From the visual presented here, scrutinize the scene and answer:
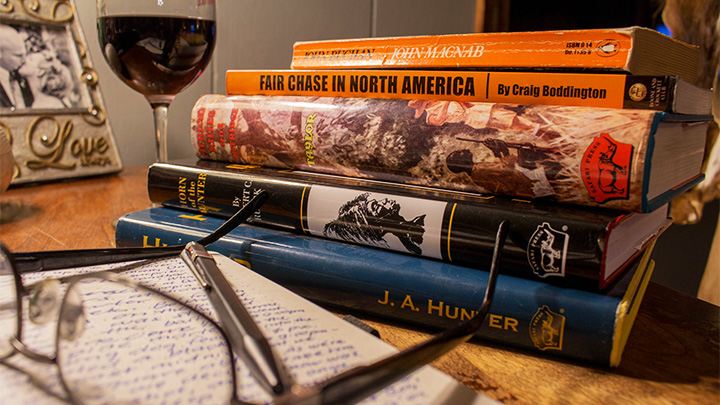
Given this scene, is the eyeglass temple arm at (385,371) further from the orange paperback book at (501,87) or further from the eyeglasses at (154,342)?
the orange paperback book at (501,87)

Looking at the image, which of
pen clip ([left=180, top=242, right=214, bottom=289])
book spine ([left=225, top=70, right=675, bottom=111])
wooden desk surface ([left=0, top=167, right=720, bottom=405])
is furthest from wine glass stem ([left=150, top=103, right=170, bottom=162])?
wooden desk surface ([left=0, top=167, right=720, bottom=405])

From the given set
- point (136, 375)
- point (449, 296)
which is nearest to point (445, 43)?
point (449, 296)

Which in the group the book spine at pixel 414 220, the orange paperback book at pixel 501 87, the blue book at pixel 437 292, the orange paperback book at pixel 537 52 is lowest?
the blue book at pixel 437 292

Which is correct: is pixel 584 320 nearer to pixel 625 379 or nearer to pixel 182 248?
pixel 625 379

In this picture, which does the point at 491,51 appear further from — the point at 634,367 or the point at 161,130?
the point at 161,130

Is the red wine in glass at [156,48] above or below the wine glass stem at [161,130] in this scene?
above

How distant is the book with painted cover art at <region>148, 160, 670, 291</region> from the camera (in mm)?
305

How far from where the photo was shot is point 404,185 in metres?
0.42

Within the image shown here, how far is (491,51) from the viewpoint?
40 cm

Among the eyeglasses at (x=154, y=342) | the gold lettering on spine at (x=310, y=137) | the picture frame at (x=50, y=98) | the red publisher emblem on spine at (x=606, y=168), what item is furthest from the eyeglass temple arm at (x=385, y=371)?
the picture frame at (x=50, y=98)

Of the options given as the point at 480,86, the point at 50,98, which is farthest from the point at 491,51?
the point at 50,98

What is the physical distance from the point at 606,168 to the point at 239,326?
252 millimetres

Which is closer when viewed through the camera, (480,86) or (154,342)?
(154,342)

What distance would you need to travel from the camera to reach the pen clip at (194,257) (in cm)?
31
